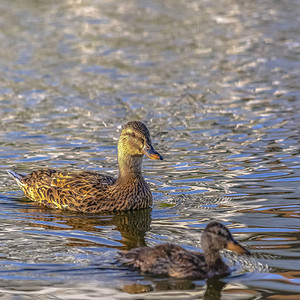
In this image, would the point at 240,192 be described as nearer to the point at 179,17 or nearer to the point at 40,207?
the point at 40,207

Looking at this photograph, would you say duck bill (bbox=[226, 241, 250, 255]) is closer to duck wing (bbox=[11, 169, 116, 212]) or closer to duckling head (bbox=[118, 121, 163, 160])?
duckling head (bbox=[118, 121, 163, 160])

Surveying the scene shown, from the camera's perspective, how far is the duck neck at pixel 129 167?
39.0 feet

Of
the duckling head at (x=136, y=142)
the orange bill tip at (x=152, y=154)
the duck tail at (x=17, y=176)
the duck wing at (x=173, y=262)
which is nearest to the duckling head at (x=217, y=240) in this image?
the duck wing at (x=173, y=262)

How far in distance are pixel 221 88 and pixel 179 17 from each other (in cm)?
952

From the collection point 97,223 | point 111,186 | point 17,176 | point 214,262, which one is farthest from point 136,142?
point 214,262

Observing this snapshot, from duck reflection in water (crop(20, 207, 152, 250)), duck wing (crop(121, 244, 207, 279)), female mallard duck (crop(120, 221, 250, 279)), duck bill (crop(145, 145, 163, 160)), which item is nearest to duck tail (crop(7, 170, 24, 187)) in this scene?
duck reflection in water (crop(20, 207, 152, 250))

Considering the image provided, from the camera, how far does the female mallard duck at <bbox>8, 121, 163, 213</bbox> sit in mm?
11664

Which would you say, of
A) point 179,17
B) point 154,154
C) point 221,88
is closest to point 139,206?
point 154,154

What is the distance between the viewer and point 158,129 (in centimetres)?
1638

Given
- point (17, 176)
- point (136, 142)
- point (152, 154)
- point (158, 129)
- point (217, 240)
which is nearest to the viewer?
point (217, 240)

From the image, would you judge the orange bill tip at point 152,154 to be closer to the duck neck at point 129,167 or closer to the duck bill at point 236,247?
the duck neck at point 129,167

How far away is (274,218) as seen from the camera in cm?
1082

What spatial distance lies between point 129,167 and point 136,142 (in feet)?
1.41

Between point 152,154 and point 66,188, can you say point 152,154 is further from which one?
point 66,188
